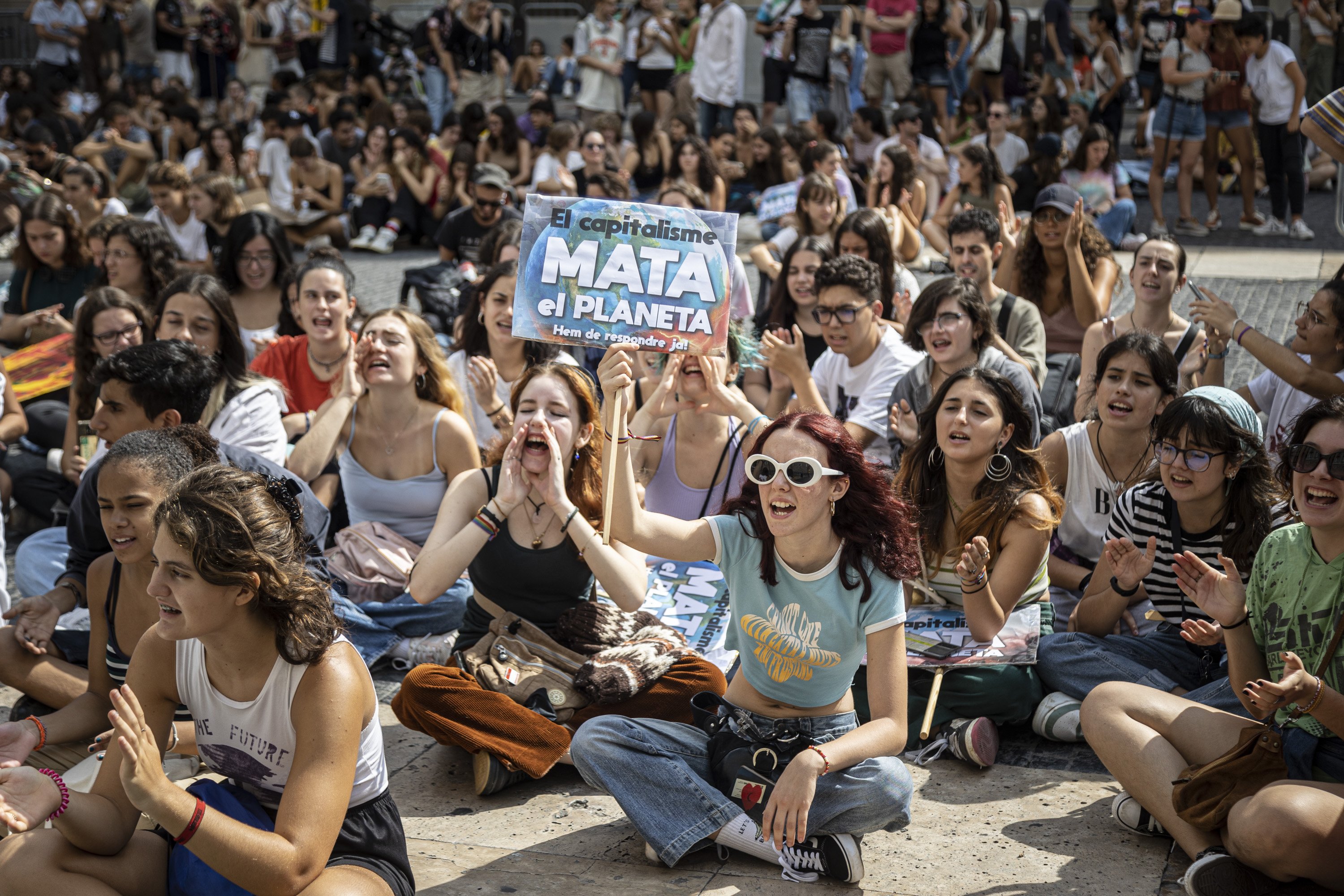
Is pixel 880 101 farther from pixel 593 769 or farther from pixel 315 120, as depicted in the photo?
pixel 593 769

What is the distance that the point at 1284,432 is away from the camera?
17.1 feet

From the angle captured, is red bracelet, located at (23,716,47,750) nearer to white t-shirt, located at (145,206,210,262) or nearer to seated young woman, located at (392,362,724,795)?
seated young woman, located at (392,362,724,795)

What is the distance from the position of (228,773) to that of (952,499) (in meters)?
2.47

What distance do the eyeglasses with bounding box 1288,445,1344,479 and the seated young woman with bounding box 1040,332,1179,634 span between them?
1.26 m

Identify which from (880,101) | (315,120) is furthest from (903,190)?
(315,120)

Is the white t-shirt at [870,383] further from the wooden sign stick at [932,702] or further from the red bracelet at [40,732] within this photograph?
the red bracelet at [40,732]

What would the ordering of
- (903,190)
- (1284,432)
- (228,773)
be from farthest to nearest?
(903,190), (1284,432), (228,773)

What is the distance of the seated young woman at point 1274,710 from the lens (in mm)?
3033

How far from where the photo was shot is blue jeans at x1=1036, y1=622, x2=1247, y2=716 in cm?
411

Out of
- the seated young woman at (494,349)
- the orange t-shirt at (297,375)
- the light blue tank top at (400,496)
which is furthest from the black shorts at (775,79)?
the light blue tank top at (400,496)

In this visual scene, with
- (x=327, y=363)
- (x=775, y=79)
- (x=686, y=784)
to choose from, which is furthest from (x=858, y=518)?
(x=775, y=79)

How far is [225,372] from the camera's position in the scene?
5363 millimetres

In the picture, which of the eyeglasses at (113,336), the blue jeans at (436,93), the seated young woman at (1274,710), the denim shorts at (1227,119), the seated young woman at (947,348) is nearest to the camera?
the seated young woman at (1274,710)

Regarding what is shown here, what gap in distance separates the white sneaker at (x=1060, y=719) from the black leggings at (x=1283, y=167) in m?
8.36
